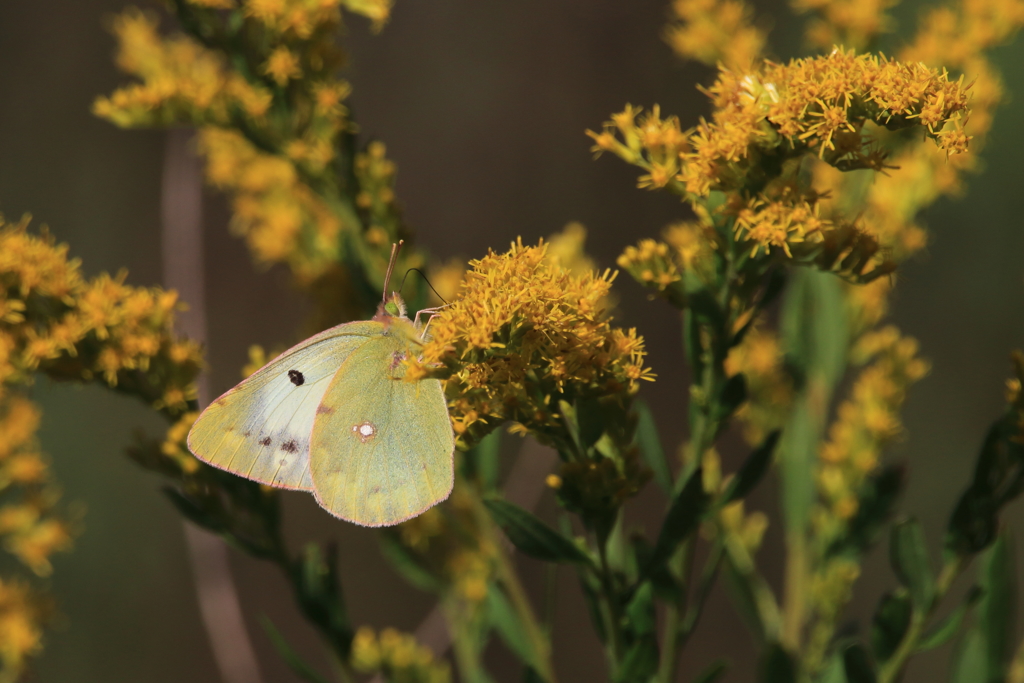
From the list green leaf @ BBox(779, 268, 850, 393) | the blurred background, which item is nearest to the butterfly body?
green leaf @ BBox(779, 268, 850, 393)

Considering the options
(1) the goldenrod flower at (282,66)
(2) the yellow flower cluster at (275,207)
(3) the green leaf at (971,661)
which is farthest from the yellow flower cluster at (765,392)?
(1) the goldenrod flower at (282,66)

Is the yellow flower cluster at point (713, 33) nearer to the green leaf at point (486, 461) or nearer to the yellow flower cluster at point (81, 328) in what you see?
the green leaf at point (486, 461)

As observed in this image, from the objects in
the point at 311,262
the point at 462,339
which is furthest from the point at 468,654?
the point at 311,262

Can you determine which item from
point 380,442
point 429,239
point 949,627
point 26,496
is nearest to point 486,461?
point 380,442

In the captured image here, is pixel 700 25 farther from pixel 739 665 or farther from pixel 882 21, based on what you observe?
pixel 739 665

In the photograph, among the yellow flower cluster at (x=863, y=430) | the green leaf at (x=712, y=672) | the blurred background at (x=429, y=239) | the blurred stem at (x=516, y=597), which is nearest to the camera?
the green leaf at (x=712, y=672)

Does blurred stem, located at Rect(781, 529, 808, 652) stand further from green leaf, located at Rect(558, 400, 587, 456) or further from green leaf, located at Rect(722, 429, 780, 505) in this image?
green leaf, located at Rect(558, 400, 587, 456)

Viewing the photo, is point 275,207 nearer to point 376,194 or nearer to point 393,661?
point 376,194
